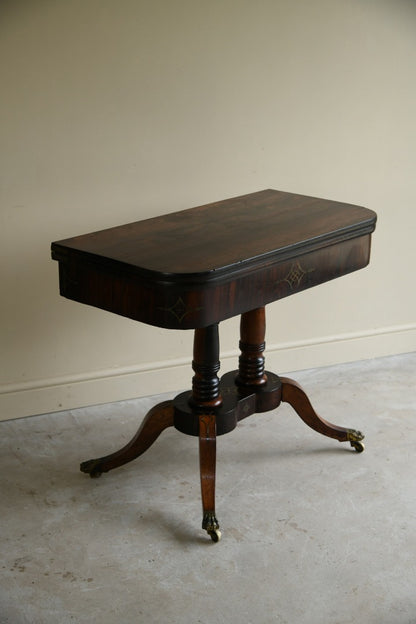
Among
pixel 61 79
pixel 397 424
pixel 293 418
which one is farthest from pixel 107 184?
pixel 397 424

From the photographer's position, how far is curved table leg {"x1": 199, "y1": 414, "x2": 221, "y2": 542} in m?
2.32

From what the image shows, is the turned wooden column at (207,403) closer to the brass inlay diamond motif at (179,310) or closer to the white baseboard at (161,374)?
the brass inlay diamond motif at (179,310)

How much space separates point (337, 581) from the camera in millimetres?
2148

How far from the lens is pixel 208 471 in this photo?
2.39 meters

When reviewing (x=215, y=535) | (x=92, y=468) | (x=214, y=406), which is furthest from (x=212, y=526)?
(x=92, y=468)

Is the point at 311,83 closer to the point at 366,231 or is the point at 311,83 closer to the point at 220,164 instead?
the point at 220,164

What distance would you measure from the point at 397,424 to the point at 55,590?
134 centimetres

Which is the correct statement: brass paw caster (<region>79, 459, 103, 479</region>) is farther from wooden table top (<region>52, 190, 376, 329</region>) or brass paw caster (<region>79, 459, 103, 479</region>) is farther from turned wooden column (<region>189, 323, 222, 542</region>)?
wooden table top (<region>52, 190, 376, 329</region>)

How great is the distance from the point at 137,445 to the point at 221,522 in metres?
0.36

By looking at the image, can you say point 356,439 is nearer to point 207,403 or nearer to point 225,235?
point 207,403

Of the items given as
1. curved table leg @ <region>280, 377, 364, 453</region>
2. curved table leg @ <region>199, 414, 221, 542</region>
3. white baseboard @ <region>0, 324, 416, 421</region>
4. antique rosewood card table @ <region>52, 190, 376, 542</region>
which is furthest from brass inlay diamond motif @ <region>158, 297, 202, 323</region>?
white baseboard @ <region>0, 324, 416, 421</region>

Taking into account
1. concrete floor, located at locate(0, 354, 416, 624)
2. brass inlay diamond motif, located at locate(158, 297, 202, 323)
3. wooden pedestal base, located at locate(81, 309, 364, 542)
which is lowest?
concrete floor, located at locate(0, 354, 416, 624)

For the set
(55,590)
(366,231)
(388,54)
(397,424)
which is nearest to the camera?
(55,590)

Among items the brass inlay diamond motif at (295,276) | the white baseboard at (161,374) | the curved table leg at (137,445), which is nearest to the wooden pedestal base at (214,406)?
the curved table leg at (137,445)
